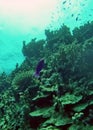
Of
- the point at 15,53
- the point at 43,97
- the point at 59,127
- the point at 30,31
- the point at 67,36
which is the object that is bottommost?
the point at 59,127

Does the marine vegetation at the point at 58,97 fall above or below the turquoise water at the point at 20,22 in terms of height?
below

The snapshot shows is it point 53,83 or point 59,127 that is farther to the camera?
point 53,83

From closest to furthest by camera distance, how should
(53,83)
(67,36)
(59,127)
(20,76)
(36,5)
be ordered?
(59,127) < (53,83) < (20,76) < (67,36) < (36,5)

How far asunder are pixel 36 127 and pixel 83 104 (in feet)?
4.89

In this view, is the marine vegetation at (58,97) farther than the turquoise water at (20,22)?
No

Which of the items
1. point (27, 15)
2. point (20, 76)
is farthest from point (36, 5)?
point (20, 76)

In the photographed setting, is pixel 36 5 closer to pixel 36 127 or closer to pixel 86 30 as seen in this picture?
pixel 86 30

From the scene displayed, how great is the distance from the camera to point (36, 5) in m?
32.7

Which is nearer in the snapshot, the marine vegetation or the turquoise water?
the marine vegetation

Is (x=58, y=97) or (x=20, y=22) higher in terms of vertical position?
(x=20, y=22)

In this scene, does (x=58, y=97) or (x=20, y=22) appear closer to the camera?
(x=58, y=97)

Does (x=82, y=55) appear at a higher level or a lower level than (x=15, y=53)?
lower

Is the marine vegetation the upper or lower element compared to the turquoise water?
lower

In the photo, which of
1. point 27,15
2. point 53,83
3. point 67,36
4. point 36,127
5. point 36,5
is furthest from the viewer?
point 27,15
